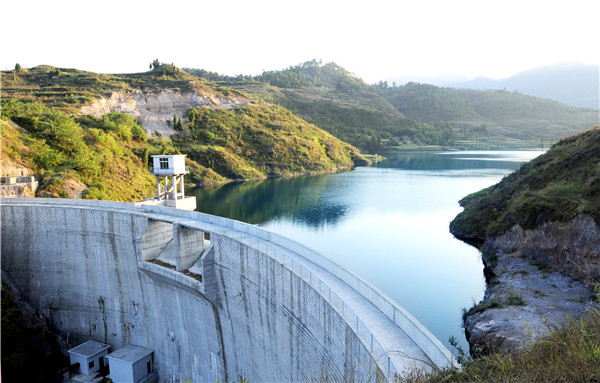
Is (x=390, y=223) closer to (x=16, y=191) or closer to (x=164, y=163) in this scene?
(x=164, y=163)

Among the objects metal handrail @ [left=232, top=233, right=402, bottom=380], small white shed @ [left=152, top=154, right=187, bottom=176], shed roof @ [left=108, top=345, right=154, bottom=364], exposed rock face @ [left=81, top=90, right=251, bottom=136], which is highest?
exposed rock face @ [left=81, top=90, right=251, bottom=136]

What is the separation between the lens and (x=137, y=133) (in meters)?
52.1

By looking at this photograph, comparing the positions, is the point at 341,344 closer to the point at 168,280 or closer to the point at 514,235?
the point at 168,280

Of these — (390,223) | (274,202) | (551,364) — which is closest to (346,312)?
(551,364)

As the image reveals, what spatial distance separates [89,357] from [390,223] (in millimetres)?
23916

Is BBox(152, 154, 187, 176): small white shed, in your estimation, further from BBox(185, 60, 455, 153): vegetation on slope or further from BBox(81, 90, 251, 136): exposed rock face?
BBox(185, 60, 455, 153): vegetation on slope

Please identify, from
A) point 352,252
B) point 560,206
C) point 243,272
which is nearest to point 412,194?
point 352,252

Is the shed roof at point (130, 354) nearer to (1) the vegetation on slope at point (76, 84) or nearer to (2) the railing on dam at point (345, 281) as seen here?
(2) the railing on dam at point (345, 281)

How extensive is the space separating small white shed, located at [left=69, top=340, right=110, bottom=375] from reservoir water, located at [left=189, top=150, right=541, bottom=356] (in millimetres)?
13162

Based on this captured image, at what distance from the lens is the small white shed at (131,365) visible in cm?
1812

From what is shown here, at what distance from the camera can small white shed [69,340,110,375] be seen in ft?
62.6

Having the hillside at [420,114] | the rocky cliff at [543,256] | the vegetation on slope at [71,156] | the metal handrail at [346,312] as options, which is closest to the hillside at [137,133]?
the vegetation on slope at [71,156]

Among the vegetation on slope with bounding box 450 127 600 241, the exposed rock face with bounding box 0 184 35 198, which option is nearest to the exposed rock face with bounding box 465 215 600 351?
the vegetation on slope with bounding box 450 127 600 241

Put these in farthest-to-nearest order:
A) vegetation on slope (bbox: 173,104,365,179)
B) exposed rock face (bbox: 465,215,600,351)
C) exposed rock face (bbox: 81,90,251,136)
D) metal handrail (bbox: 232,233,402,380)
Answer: vegetation on slope (bbox: 173,104,365,179) → exposed rock face (bbox: 81,90,251,136) → exposed rock face (bbox: 465,215,600,351) → metal handrail (bbox: 232,233,402,380)
